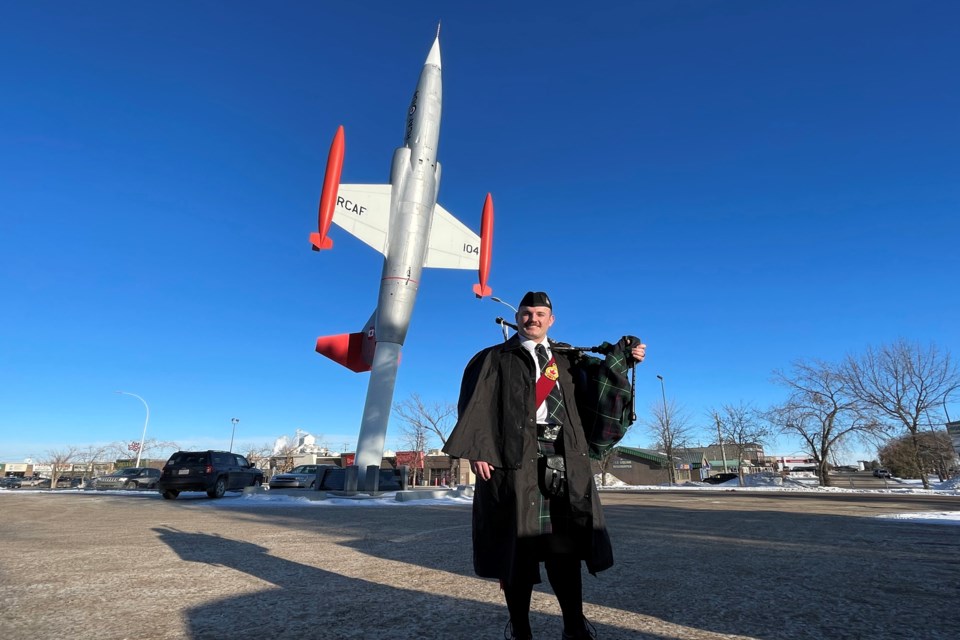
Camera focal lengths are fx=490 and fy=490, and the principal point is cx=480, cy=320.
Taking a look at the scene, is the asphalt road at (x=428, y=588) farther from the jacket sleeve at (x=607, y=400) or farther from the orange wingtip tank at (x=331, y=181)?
the orange wingtip tank at (x=331, y=181)

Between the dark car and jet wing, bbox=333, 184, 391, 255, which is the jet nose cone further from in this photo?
the dark car

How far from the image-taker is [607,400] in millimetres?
2594

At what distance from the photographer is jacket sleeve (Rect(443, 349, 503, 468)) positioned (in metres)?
2.30

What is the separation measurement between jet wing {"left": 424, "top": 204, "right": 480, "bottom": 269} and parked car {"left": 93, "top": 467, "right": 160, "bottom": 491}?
52.4ft

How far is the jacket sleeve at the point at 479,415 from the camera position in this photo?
2297 mm

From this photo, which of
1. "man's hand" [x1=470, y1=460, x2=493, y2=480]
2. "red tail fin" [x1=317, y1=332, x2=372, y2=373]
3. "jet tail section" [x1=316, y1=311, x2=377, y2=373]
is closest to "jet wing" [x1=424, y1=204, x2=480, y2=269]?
"jet tail section" [x1=316, y1=311, x2=377, y2=373]

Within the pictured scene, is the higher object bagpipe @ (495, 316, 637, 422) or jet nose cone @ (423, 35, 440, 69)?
jet nose cone @ (423, 35, 440, 69)

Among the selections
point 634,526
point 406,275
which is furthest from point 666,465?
point 634,526

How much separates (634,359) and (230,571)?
3.65m

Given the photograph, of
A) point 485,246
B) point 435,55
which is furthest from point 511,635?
point 435,55

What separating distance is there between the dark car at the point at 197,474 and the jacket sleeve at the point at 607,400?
1607 cm

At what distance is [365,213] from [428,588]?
50.7 feet

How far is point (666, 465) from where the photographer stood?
52219 millimetres

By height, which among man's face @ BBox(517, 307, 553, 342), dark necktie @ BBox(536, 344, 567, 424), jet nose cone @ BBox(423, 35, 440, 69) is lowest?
dark necktie @ BBox(536, 344, 567, 424)
